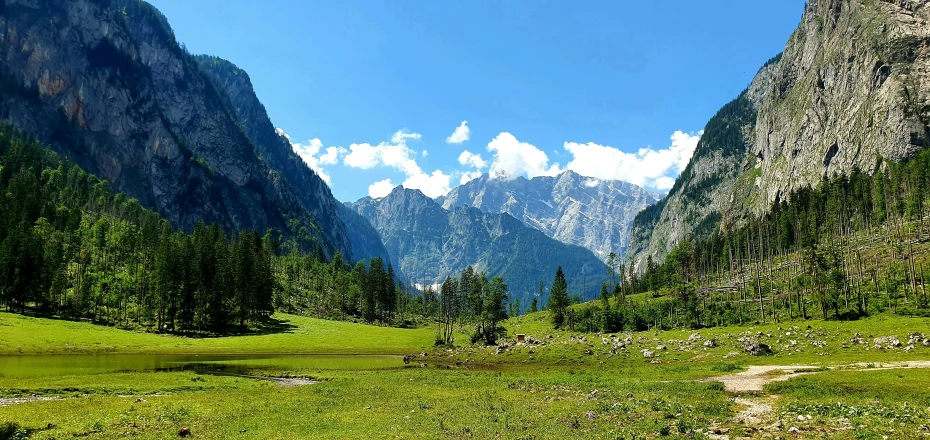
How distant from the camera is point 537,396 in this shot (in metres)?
37.7

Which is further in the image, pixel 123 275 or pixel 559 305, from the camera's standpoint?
pixel 559 305

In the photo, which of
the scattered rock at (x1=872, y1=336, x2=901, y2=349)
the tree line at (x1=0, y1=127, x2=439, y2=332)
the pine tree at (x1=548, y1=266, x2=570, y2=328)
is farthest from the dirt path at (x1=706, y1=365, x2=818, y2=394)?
the tree line at (x1=0, y1=127, x2=439, y2=332)

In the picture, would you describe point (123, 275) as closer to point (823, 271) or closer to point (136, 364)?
point (136, 364)

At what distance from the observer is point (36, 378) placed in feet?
142

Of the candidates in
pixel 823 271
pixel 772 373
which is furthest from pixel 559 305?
pixel 772 373

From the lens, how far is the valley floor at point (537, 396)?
2470 centimetres

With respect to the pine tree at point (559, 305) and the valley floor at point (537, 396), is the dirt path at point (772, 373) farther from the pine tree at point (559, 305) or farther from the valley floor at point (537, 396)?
the pine tree at point (559, 305)

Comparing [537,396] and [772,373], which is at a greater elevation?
[537,396]

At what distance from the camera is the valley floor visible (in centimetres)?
2470

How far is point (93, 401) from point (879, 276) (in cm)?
14937

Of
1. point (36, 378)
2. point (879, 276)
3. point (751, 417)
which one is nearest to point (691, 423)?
point (751, 417)

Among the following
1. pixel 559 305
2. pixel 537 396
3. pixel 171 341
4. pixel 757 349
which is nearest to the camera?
pixel 537 396

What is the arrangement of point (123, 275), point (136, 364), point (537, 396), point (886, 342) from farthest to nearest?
1. point (123, 275)
2. point (136, 364)
3. point (886, 342)
4. point (537, 396)

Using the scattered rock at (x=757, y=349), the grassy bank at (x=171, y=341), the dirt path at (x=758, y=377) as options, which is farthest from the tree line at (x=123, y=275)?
the dirt path at (x=758, y=377)
